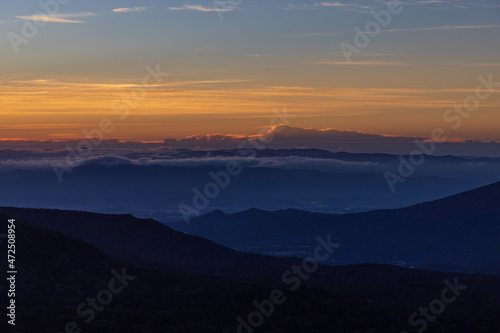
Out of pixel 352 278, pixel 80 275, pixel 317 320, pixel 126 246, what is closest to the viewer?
pixel 317 320

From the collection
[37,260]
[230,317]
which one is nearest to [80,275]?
[37,260]

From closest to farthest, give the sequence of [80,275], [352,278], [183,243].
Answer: [80,275] < [352,278] < [183,243]

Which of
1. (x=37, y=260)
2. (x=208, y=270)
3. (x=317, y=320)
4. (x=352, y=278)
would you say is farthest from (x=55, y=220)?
(x=317, y=320)

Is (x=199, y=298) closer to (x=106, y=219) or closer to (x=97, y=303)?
(x=97, y=303)

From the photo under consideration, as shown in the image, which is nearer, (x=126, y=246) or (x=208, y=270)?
(x=208, y=270)

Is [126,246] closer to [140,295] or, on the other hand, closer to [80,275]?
[80,275]

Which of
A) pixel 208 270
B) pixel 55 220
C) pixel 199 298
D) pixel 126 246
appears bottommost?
pixel 199 298

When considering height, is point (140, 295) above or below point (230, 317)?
above
